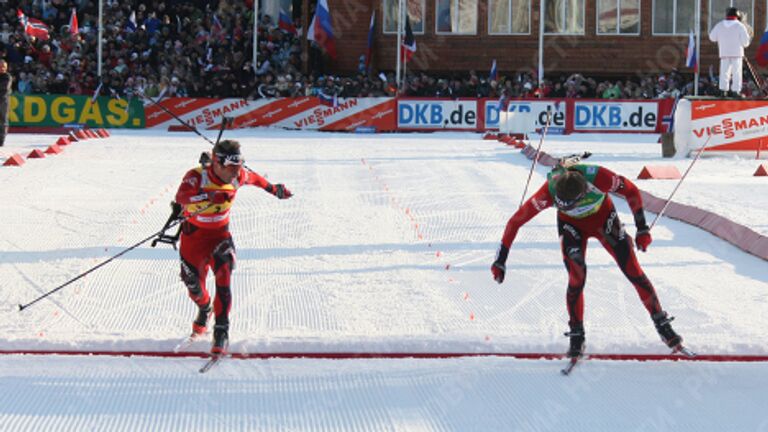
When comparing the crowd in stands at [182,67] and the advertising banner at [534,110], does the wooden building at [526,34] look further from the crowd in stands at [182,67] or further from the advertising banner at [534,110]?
the advertising banner at [534,110]

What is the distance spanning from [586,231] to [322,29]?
28014mm

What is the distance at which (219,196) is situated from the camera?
7895mm

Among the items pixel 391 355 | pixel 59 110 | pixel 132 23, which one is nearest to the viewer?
pixel 391 355

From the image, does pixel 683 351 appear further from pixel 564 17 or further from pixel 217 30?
pixel 564 17

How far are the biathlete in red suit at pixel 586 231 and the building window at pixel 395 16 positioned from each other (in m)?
32.3

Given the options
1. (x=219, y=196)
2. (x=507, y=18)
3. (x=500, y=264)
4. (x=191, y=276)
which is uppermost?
(x=507, y=18)

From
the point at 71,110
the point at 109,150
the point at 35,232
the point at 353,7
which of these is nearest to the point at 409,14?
the point at 353,7

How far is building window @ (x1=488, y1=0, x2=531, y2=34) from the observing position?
39469mm

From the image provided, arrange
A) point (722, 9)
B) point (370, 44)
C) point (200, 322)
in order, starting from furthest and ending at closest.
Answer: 1. point (722, 9)
2. point (370, 44)
3. point (200, 322)

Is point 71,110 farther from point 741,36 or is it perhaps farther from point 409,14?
point 741,36

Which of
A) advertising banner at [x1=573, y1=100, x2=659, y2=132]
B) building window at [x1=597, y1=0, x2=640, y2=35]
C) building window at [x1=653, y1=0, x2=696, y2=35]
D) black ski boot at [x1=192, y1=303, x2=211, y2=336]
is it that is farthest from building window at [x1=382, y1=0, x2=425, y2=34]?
black ski boot at [x1=192, y1=303, x2=211, y2=336]

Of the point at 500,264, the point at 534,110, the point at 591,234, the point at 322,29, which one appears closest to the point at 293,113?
the point at 322,29

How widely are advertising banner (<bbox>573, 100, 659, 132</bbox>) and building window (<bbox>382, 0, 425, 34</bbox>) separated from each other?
8748mm

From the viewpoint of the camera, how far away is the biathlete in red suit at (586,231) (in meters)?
7.63
